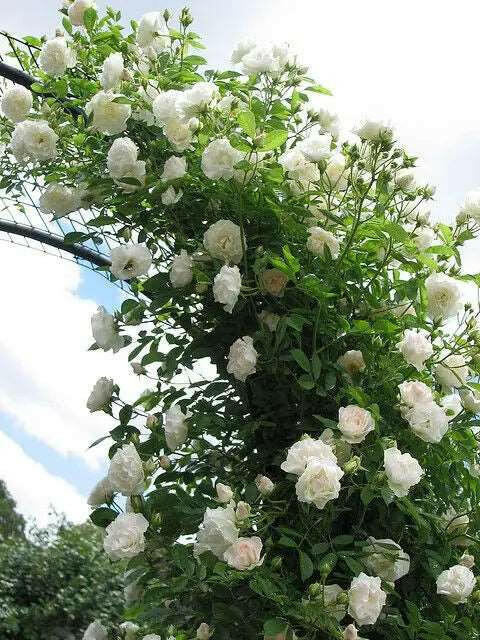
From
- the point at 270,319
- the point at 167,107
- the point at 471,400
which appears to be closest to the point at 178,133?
the point at 167,107

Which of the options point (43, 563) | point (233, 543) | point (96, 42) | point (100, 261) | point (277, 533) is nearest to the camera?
point (233, 543)

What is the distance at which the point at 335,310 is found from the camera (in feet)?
6.86

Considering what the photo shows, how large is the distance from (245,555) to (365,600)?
0.26m

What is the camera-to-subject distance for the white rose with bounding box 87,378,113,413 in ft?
7.14

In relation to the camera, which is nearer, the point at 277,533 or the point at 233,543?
the point at 233,543

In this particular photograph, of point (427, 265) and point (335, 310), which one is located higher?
point (427, 265)

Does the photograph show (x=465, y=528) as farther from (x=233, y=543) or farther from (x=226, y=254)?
(x=226, y=254)

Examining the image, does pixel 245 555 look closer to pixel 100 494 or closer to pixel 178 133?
pixel 100 494

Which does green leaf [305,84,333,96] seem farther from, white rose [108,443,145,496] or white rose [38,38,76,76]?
white rose [108,443,145,496]

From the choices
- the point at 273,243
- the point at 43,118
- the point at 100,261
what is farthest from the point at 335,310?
the point at 100,261

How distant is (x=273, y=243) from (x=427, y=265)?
38 centimetres

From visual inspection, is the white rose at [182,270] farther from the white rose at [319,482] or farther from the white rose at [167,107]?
the white rose at [319,482]

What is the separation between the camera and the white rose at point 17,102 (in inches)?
91.0

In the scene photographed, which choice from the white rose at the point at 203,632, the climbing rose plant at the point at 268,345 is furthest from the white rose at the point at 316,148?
the white rose at the point at 203,632
